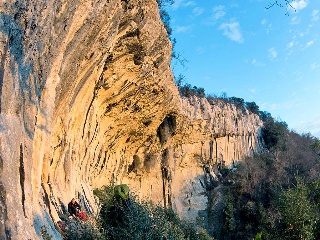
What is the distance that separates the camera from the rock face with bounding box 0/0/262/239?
433 centimetres

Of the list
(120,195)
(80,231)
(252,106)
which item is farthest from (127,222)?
(252,106)

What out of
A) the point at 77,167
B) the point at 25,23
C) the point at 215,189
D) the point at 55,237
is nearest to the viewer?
the point at 25,23

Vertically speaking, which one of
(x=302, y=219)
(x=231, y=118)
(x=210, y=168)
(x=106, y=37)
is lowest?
(x=302, y=219)

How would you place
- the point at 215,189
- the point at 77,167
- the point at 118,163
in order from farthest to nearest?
1. the point at 215,189
2. the point at 118,163
3. the point at 77,167

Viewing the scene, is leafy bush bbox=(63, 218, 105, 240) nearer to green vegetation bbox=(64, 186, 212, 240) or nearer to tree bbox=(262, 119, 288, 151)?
green vegetation bbox=(64, 186, 212, 240)

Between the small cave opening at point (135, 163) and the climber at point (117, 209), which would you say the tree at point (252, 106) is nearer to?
the small cave opening at point (135, 163)

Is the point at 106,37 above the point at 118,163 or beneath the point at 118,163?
above

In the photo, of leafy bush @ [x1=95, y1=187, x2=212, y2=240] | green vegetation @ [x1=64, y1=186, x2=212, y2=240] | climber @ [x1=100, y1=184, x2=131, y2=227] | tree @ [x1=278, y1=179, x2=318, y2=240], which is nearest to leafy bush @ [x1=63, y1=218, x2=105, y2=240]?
green vegetation @ [x1=64, y1=186, x2=212, y2=240]

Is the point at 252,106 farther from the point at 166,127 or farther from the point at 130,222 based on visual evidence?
the point at 130,222

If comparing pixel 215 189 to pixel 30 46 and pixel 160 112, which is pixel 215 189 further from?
pixel 30 46

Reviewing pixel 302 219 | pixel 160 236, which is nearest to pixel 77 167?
pixel 160 236

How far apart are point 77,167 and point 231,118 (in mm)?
18816

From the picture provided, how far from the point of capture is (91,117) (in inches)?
435

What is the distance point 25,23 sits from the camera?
184 inches
